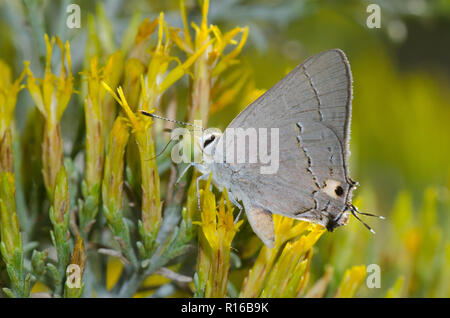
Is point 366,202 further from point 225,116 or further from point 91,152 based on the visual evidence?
point 91,152

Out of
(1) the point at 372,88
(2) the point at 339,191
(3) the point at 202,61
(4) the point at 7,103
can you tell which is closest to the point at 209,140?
(3) the point at 202,61

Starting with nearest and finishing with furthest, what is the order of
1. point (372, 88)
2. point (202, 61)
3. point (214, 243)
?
point (214, 243), point (202, 61), point (372, 88)

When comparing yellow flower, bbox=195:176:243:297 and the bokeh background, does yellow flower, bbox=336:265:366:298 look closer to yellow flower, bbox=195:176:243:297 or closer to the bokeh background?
the bokeh background

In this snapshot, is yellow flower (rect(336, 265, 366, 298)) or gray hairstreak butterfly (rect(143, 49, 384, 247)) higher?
gray hairstreak butterfly (rect(143, 49, 384, 247))

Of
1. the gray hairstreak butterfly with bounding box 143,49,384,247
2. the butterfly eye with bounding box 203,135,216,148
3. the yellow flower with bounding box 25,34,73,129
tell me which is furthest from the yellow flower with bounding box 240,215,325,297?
the yellow flower with bounding box 25,34,73,129

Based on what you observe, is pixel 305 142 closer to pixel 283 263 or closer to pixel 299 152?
pixel 299 152

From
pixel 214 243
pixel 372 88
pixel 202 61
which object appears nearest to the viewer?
pixel 214 243
